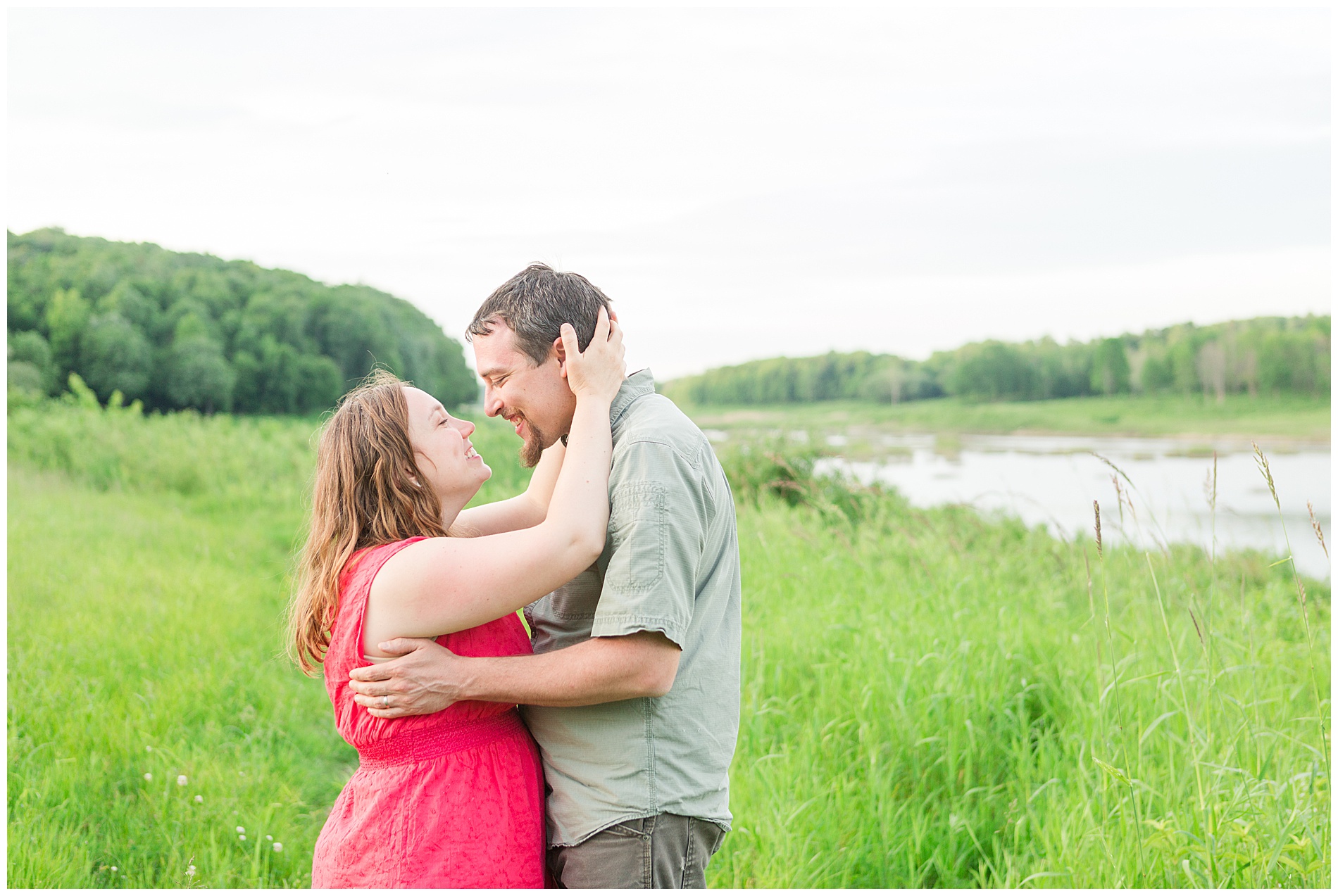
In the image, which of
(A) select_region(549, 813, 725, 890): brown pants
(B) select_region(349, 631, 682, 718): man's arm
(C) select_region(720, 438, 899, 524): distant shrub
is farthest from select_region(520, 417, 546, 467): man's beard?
(C) select_region(720, 438, 899, 524): distant shrub

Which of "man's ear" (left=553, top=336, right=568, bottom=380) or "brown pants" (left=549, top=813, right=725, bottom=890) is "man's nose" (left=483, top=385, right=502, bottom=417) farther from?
"brown pants" (left=549, top=813, right=725, bottom=890)

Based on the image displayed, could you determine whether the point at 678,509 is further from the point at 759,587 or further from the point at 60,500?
the point at 60,500

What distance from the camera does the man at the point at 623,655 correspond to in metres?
2.07

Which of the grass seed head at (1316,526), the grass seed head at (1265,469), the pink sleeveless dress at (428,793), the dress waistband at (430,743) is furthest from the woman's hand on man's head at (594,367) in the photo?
the grass seed head at (1316,526)

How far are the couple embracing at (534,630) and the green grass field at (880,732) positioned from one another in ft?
1.81

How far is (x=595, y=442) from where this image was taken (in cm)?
217

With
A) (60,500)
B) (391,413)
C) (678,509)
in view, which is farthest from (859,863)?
(60,500)

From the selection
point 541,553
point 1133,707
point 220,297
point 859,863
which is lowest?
point 859,863

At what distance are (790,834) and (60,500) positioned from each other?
12.1 meters

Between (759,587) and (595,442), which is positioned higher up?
(595,442)

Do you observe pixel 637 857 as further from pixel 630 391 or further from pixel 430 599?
pixel 630 391

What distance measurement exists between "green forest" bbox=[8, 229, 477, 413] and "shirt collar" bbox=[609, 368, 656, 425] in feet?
52.4

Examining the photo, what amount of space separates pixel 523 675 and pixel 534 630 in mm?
397

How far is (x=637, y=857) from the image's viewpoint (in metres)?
2.19
